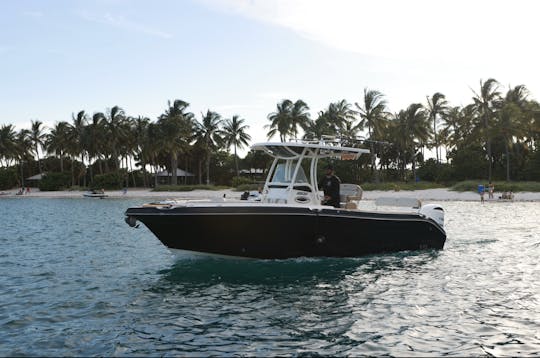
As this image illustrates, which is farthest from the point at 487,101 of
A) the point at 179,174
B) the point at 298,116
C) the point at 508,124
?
the point at 179,174

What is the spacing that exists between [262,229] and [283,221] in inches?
21.5

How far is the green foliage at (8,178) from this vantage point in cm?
8706

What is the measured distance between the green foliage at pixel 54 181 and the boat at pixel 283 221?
240ft

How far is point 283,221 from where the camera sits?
12.3 meters

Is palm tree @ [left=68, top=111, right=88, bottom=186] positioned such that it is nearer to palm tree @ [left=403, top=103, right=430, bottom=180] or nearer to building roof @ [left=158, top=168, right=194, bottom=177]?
building roof @ [left=158, top=168, right=194, bottom=177]

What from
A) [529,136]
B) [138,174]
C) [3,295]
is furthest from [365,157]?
[3,295]

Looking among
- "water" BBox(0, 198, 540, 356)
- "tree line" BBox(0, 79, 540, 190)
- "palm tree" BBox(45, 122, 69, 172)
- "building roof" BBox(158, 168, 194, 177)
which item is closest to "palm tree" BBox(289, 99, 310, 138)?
"tree line" BBox(0, 79, 540, 190)

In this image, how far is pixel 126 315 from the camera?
9.06 metres

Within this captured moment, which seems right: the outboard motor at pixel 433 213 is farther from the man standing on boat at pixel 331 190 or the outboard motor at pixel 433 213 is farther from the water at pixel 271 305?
the man standing on boat at pixel 331 190

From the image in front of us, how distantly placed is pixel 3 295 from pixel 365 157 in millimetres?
62774

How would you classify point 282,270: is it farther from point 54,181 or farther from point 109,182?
point 54,181

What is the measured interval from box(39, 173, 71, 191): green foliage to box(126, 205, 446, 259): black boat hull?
73274 mm

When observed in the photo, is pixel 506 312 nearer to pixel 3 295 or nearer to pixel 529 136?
pixel 3 295

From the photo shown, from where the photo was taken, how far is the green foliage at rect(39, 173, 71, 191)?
79.4 meters
